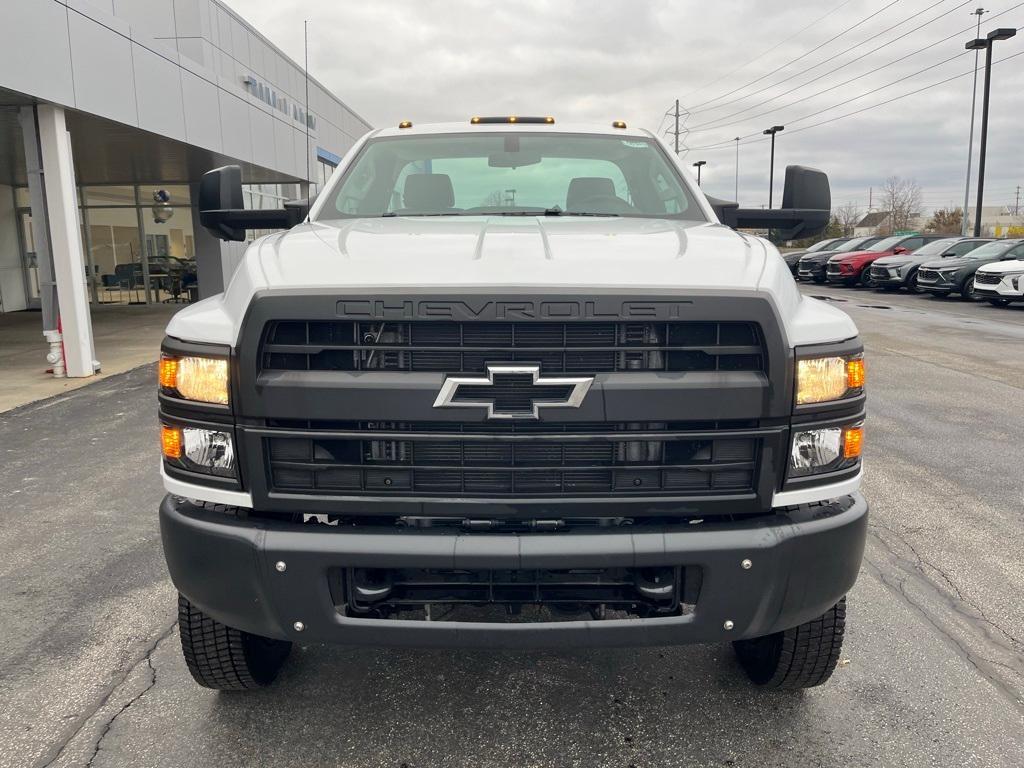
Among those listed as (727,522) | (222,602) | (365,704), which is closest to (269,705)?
(365,704)

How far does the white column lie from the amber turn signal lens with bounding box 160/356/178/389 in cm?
898

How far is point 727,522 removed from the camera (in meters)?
2.22

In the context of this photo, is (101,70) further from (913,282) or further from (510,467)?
(913,282)

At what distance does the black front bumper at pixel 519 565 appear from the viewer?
208cm

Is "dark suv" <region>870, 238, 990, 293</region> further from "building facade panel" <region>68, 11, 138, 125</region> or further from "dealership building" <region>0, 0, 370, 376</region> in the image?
"building facade panel" <region>68, 11, 138, 125</region>

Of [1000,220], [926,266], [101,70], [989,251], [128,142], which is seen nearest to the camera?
[101,70]

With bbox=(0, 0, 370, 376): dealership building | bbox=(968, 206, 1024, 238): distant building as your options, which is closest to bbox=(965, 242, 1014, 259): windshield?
bbox=(0, 0, 370, 376): dealership building

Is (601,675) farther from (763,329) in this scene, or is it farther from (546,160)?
(546,160)

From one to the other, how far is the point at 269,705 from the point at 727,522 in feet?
5.47

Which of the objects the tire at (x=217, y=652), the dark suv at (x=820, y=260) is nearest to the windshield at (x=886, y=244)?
the dark suv at (x=820, y=260)

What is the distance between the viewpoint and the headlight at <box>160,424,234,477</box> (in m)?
2.21

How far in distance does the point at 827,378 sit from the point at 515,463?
891 millimetres

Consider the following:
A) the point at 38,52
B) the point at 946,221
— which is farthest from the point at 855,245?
the point at 946,221

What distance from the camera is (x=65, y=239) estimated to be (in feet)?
32.6
